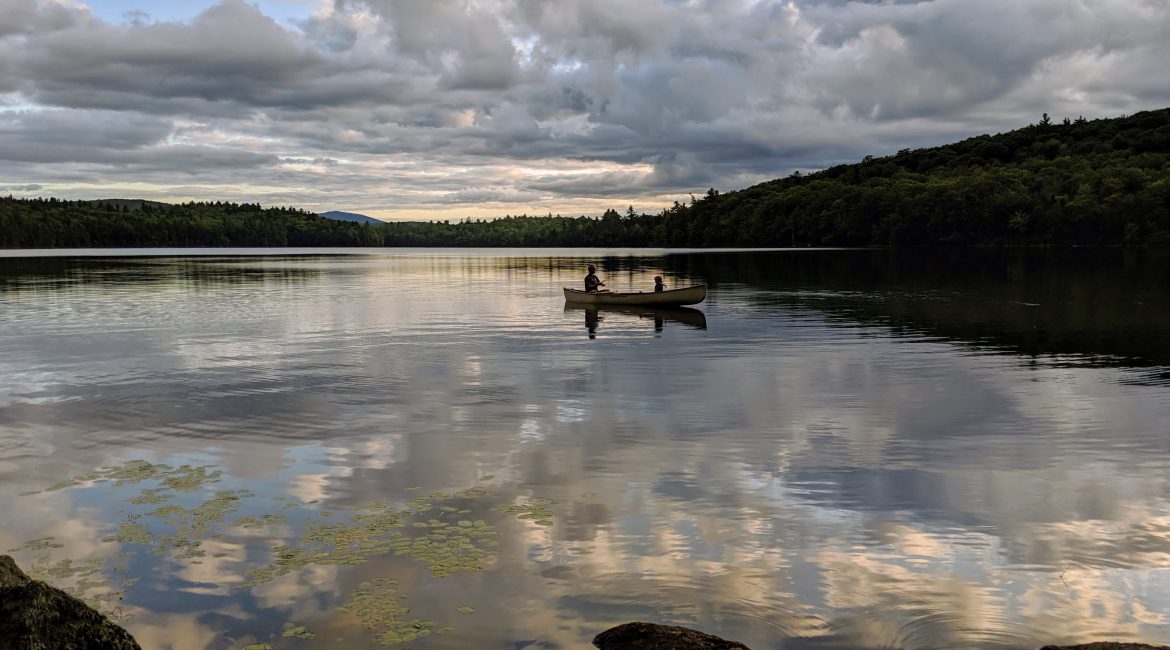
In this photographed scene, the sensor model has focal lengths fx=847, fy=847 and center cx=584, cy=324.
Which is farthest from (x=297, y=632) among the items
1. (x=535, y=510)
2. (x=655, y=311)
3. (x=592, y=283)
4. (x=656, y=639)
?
(x=592, y=283)

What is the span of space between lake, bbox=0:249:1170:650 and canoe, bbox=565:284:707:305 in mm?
15904

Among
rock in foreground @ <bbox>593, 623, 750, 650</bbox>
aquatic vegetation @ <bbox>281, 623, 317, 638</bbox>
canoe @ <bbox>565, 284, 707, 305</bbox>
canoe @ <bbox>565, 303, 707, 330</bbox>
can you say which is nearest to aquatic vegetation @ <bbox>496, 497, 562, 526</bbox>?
rock in foreground @ <bbox>593, 623, 750, 650</bbox>

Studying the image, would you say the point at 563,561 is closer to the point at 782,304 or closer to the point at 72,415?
the point at 72,415

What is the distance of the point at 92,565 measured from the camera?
1234 centimetres

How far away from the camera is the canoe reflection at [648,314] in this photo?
47.8 metres

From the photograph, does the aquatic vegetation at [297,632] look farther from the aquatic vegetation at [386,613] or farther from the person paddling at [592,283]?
the person paddling at [592,283]

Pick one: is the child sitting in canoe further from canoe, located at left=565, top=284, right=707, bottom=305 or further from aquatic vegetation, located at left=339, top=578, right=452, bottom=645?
aquatic vegetation, located at left=339, top=578, right=452, bottom=645

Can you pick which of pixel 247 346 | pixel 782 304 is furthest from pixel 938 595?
pixel 782 304

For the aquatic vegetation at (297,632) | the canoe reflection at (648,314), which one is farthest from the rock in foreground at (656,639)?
the canoe reflection at (648,314)

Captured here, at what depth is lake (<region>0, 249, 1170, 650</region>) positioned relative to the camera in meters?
10.7

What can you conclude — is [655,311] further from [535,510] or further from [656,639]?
[656,639]

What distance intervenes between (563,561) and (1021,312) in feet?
152

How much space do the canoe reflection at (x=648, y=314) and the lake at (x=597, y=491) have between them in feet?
34.9

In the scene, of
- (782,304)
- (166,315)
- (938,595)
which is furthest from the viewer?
(782,304)
